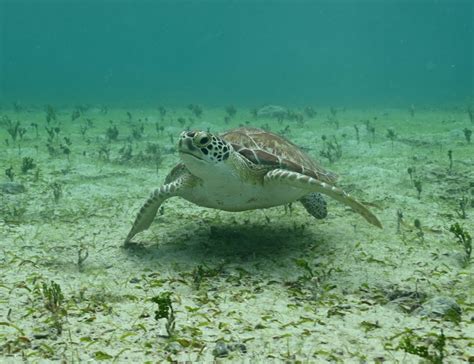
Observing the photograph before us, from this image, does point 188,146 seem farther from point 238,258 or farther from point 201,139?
point 238,258

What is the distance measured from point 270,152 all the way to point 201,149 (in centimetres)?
126

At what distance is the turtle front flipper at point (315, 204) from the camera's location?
19.9 feet

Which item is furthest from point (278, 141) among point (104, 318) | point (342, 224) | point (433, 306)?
point (104, 318)

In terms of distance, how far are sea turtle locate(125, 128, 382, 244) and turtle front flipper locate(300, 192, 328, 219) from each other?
1.27ft

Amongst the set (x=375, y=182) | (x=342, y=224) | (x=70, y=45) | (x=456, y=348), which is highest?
(x=70, y=45)

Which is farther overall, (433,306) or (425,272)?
(425,272)

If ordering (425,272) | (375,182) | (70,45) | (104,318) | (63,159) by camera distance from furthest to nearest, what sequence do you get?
(70,45) < (63,159) < (375,182) < (425,272) < (104,318)

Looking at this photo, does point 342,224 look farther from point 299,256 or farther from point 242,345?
point 242,345

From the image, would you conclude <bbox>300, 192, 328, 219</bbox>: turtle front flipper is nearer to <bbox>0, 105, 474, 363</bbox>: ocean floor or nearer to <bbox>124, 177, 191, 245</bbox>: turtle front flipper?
<bbox>0, 105, 474, 363</bbox>: ocean floor

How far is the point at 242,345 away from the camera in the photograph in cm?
295

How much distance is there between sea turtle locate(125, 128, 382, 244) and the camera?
4.59m

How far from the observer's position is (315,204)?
6.07 meters

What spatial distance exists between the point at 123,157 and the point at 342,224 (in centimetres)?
717

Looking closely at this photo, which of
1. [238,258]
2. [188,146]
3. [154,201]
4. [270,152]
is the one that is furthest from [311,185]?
[154,201]
